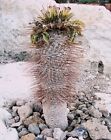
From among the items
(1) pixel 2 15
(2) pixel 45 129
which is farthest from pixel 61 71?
(1) pixel 2 15

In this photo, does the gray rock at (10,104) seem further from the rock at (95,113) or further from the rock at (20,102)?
the rock at (95,113)

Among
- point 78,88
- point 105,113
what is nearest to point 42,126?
point 105,113

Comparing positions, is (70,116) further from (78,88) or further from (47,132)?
(78,88)

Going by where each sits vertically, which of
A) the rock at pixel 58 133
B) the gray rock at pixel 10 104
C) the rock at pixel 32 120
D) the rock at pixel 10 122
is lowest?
the rock at pixel 58 133

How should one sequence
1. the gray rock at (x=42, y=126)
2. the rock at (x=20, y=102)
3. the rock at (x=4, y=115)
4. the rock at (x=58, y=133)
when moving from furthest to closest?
the rock at (x=20, y=102) → the rock at (x=4, y=115) → the gray rock at (x=42, y=126) → the rock at (x=58, y=133)

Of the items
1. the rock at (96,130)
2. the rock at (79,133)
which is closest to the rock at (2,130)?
the rock at (79,133)
